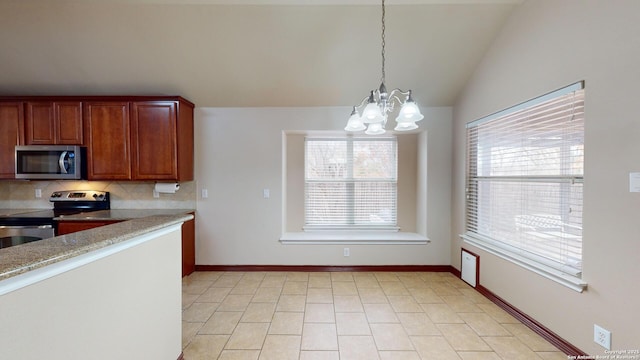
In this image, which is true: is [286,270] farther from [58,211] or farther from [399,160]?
[58,211]

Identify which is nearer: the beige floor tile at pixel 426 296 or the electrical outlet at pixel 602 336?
the electrical outlet at pixel 602 336

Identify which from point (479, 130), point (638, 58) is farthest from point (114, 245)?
point (479, 130)

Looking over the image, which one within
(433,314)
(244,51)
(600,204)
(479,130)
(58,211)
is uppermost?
(244,51)

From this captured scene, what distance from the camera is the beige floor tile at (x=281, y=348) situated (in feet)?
6.26

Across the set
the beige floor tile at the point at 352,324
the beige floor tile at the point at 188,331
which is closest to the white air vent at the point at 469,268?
the beige floor tile at the point at 352,324

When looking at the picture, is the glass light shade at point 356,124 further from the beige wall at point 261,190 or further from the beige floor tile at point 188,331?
the beige floor tile at point 188,331

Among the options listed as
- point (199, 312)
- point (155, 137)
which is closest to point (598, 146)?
point (199, 312)

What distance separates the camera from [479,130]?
3.00 m

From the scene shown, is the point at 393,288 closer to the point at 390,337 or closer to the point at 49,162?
the point at 390,337

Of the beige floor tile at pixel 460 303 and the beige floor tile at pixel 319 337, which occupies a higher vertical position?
the beige floor tile at pixel 319 337

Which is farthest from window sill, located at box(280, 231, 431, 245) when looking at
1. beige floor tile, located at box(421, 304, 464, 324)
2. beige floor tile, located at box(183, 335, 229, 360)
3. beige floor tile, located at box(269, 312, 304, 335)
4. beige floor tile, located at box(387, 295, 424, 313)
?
beige floor tile, located at box(183, 335, 229, 360)

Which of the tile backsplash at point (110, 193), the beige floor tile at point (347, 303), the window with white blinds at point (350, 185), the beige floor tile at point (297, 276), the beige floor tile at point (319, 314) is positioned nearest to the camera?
the beige floor tile at point (319, 314)

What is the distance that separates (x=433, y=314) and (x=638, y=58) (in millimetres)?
2323

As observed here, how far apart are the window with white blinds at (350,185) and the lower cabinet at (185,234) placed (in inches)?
62.0
